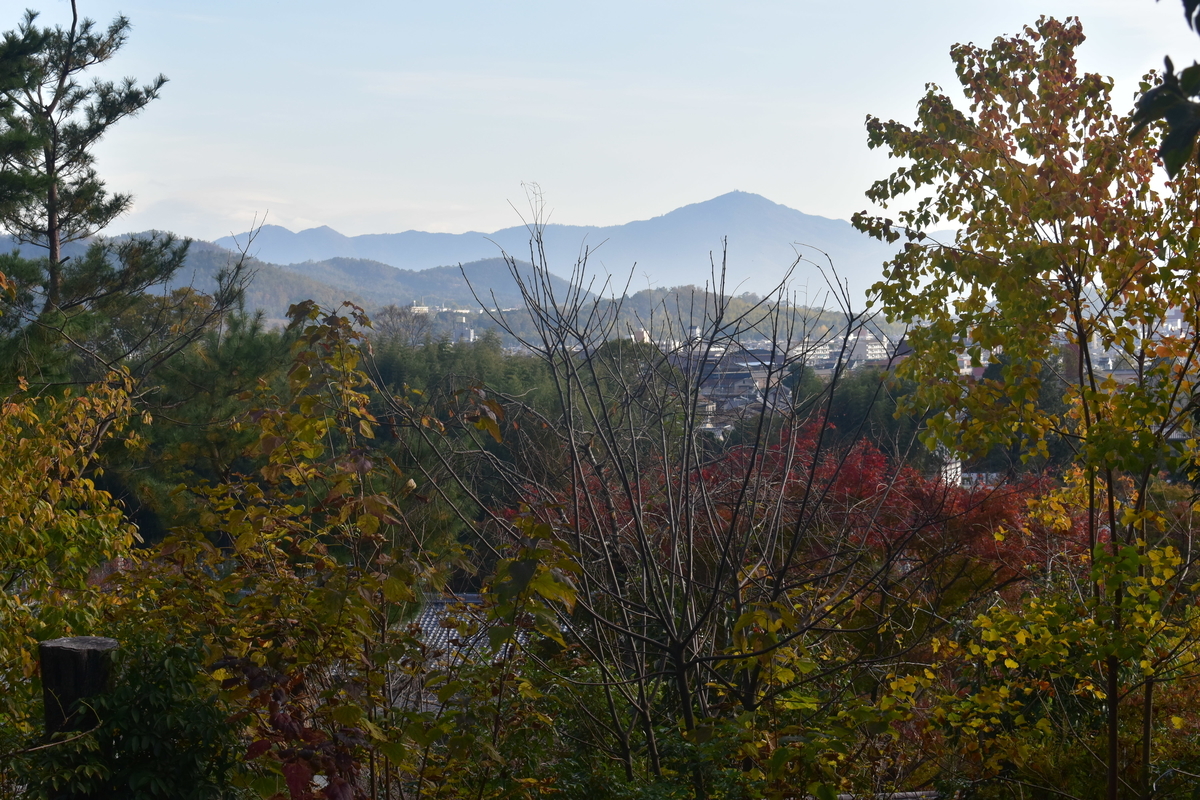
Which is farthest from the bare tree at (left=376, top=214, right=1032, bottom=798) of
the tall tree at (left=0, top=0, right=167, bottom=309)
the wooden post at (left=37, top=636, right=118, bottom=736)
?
the tall tree at (left=0, top=0, right=167, bottom=309)

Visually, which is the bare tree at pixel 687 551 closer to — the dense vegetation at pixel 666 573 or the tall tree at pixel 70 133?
the dense vegetation at pixel 666 573

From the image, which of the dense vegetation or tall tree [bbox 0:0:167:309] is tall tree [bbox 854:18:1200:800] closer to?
the dense vegetation

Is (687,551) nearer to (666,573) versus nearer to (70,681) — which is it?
(666,573)

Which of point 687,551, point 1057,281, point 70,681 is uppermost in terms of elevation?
point 1057,281

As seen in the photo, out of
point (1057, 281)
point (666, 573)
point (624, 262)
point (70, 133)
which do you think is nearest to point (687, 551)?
point (666, 573)

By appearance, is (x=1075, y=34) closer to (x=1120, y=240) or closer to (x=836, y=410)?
(x=1120, y=240)

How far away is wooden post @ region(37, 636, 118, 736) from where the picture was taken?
6.89ft

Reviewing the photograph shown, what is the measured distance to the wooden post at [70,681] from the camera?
2.10 m

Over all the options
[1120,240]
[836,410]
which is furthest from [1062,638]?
[836,410]

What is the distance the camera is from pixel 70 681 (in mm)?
2111

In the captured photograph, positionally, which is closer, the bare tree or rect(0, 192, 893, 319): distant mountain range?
the bare tree

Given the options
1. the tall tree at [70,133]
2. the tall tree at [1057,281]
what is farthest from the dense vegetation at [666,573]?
the tall tree at [70,133]

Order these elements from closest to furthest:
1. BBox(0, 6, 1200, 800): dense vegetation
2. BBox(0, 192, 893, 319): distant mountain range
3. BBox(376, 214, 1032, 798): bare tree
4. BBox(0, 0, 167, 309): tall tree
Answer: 1. BBox(0, 6, 1200, 800): dense vegetation
2. BBox(376, 214, 1032, 798): bare tree
3. BBox(0, 192, 893, 319): distant mountain range
4. BBox(0, 0, 167, 309): tall tree

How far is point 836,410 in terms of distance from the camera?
61.7ft
